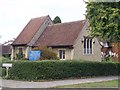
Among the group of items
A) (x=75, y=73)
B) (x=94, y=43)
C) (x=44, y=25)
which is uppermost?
(x=44, y=25)

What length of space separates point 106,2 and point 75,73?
26.4 feet

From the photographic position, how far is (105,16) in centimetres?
2042

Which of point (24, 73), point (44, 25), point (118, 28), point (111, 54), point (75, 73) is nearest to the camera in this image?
point (118, 28)

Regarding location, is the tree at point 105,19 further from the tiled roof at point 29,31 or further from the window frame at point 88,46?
the tiled roof at point 29,31

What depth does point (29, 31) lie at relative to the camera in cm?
4697

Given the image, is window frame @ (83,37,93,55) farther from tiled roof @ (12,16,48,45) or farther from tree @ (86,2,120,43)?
tree @ (86,2,120,43)

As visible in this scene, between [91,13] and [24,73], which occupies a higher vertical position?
[91,13]

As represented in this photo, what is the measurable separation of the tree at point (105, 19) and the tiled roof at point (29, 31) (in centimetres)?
2316

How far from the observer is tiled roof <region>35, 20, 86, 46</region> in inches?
1584

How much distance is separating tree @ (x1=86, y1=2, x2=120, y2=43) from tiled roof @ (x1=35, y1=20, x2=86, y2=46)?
55.4ft

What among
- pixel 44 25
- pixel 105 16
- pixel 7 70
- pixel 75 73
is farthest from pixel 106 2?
pixel 44 25

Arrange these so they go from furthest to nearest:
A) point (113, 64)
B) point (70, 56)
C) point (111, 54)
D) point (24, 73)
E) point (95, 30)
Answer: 1. point (111, 54)
2. point (70, 56)
3. point (113, 64)
4. point (24, 73)
5. point (95, 30)

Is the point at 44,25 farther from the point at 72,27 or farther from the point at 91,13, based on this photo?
the point at 91,13

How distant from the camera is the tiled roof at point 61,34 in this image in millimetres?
40228
